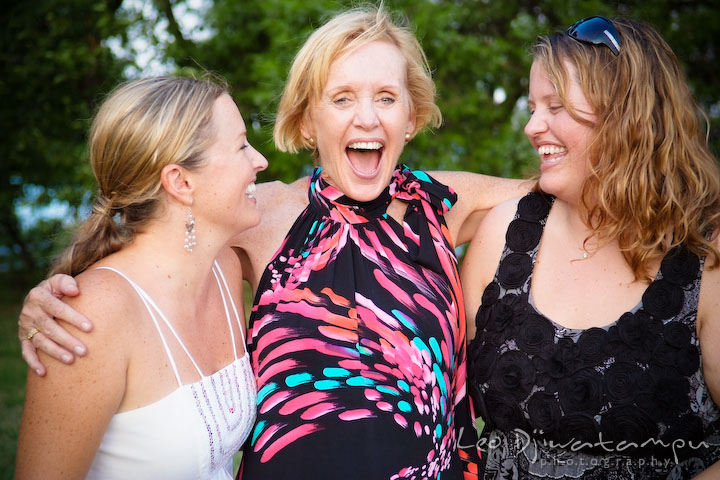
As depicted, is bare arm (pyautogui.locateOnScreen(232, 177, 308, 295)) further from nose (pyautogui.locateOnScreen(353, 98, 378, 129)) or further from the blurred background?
the blurred background

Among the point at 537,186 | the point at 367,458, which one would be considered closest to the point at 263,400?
the point at 367,458

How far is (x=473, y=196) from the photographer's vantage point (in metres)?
3.17

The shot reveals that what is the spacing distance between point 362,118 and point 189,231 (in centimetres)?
84

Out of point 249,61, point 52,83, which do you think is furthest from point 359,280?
point 52,83

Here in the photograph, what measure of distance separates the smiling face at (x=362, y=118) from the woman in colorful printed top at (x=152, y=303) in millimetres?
399

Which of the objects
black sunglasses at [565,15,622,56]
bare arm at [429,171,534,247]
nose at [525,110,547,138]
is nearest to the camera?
black sunglasses at [565,15,622,56]

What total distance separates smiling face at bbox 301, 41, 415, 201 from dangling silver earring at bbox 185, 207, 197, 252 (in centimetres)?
68

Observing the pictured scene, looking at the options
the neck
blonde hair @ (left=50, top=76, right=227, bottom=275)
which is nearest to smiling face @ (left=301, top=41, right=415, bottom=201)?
blonde hair @ (left=50, top=76, right=227, bottom=275)

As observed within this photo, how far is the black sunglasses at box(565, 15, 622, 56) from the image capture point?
101 inches

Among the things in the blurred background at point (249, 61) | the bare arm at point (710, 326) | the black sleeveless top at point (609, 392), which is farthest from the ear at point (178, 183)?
the blurred background at point (249, 61)

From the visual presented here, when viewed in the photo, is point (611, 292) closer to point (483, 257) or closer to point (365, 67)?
point (483, 257)

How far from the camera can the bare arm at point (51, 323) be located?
2.03 m

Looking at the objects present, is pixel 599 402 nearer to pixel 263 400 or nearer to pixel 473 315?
pixel 473 315

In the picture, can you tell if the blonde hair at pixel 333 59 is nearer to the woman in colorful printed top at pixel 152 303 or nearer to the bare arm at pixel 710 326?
the woman in colorful printed top at pixel 152 303
